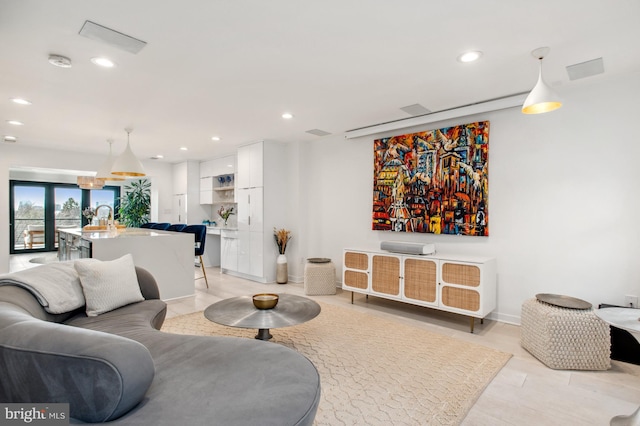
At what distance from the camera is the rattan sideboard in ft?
10.5

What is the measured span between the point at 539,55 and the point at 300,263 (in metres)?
4.20

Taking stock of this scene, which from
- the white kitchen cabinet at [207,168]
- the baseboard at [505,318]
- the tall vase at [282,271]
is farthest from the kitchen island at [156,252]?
the baseboard at [505,318]

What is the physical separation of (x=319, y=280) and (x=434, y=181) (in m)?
2.09

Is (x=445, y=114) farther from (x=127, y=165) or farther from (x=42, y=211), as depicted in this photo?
(x=42, y=211)

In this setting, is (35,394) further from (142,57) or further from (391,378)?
(142,57)

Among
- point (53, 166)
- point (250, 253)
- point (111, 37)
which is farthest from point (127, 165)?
point (53, 166)

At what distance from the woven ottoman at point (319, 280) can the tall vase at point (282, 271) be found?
0.82 m

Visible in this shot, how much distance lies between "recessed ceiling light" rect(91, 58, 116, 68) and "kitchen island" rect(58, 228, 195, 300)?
203cm

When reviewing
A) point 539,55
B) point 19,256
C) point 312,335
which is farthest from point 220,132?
point 19,256

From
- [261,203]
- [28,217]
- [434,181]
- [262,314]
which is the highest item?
[434,181]

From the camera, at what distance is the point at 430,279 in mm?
3520

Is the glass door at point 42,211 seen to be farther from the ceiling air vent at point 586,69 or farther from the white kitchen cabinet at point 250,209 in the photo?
the ceiling air vent at point 586,69

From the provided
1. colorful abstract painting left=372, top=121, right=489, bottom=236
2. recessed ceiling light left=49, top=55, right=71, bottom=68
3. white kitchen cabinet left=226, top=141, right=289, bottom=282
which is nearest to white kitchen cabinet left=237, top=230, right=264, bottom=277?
white kitchen cabinet left=226, top=141, right=289, bottom=282

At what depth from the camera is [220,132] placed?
16.1 feet
